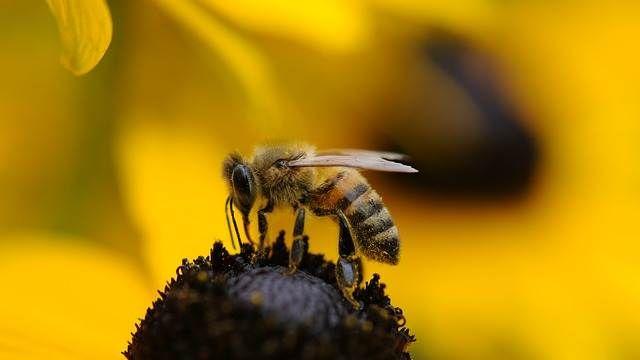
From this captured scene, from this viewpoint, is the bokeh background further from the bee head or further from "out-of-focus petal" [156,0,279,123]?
the bee head

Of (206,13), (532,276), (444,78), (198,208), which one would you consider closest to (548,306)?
(532,276)

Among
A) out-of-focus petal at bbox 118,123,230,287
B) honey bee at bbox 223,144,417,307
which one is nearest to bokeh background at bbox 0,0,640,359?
out-of-focus petal at bbox 118,123,230,287

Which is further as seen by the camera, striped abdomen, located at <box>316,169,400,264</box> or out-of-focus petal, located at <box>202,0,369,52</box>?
out-of-focus petal, located at <box>202,0,369,52</box>

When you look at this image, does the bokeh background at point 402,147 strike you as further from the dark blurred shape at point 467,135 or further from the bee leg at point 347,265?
the bee leg at point 347,265

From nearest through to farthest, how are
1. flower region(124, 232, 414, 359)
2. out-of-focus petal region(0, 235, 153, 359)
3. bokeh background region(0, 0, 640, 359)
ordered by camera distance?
flower region(124, 232, 414, 359) → out-of-focus petal region(0, 235, 153, 359) → bokeh background region(0, 0, 640, 359)

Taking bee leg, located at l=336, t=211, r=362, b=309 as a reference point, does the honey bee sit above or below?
above

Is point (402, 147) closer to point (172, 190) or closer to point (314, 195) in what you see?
point (172, 190)
